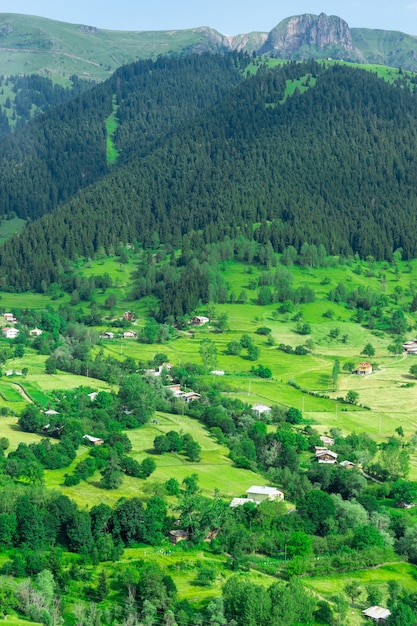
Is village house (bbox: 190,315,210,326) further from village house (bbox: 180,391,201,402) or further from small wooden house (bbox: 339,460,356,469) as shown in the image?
small wooden house (bbox: 339,460,356,469)

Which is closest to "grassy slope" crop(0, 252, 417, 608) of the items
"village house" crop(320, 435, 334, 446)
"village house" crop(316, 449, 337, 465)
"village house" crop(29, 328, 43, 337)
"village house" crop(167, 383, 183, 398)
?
"village house" crop(320, 435, 334, 446)

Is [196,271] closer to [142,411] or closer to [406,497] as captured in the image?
[142,411]

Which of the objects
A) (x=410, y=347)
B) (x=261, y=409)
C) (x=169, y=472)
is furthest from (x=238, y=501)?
(x=410, y=347)

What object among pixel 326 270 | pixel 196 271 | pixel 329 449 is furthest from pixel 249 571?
pixel 326 270

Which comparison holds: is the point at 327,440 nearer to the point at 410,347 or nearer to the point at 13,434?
the point at 13,434

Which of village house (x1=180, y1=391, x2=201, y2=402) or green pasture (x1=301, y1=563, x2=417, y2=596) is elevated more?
green pasture (x1=301, y1=563, x2=417, y2=596)

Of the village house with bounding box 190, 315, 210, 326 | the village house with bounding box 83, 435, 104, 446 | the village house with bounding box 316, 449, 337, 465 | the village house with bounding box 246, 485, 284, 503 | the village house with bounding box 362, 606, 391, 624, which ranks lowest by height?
the village house with bounding box 190, 315, 210, 326

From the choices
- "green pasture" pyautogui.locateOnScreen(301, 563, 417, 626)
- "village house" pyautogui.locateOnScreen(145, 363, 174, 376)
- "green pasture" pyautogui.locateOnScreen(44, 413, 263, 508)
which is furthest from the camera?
"village house" pyautogui.locateOnScreen(145, 363, 174, 376)

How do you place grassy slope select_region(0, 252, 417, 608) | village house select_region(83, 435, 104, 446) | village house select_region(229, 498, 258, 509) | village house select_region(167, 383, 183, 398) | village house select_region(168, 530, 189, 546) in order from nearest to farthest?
1. grassy slope select_region(0, 252, 417, 608)
2. village house select_region(168, 530, 189, 546)
3. village house select_region(229, 498, 258, 509)
4. village house select_region(83, 435, 104, 446)
5. village house select_region(167, 383, 183, 398)
